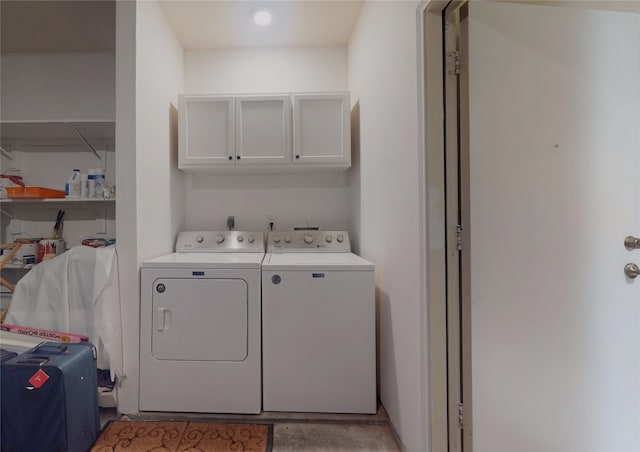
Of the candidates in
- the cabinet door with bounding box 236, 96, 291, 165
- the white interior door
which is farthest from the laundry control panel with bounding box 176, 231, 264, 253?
the white interior door

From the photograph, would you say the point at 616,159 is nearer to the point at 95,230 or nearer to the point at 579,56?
the point at 579,56

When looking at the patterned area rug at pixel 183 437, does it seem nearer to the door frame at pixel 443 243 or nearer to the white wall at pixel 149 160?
the white wall at pixel 149 160

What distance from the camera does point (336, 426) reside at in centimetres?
144

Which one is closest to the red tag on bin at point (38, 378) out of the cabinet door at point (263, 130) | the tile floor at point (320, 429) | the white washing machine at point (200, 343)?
the white washing machine at point (200, 343)

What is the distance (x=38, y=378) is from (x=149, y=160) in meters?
1.27

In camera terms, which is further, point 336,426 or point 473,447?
point 336,426

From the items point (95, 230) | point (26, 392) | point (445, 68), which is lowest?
point (26, 392)

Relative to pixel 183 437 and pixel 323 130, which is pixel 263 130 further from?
pixel 183 437

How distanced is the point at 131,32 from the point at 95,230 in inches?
64.2

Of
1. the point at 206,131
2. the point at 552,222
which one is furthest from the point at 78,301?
the point at 552,222

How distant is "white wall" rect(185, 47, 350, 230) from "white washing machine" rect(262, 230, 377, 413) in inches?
36.7

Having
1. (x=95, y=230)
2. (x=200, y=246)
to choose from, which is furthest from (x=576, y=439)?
(x=95, y=230)

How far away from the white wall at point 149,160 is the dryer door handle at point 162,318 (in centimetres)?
15

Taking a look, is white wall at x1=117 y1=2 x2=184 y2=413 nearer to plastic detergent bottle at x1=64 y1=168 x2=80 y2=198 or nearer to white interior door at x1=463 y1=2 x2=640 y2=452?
plastic detergent bottle at x1=64 y1=168 x2=80 y2=198
